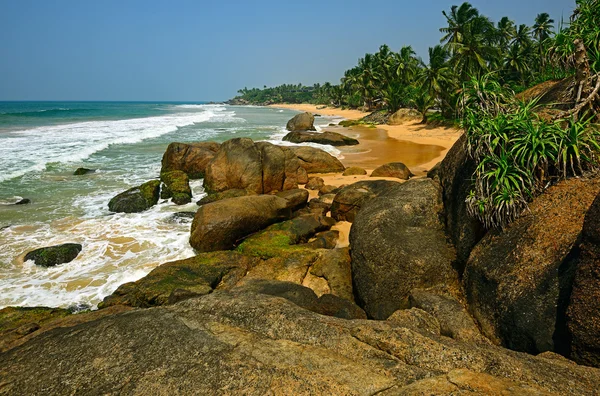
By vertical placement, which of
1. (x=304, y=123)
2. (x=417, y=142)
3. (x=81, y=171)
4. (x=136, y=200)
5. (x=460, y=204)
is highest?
(x=304, y=123)

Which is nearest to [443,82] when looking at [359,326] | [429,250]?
[429,250]

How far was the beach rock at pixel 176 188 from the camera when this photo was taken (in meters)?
14.0

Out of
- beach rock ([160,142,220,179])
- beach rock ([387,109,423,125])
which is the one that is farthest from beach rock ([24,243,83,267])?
beach rock ([387,109,423,125])

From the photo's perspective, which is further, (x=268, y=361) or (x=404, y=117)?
(x=404, y=117)

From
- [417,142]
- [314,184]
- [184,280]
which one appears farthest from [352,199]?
[417,142]

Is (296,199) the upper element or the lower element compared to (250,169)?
lower

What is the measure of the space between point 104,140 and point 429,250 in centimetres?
3254

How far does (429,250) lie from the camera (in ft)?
20.0

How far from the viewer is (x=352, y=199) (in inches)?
437

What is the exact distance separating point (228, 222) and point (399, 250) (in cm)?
510

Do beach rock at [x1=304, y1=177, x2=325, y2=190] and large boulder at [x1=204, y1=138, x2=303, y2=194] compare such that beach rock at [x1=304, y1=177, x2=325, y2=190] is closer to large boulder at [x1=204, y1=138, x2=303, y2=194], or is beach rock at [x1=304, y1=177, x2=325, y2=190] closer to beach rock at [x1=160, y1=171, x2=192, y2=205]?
large boulder at [x1=204, y1=138, x2=303, y2=194]

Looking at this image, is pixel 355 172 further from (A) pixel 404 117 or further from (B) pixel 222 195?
(A) pixel 404 117

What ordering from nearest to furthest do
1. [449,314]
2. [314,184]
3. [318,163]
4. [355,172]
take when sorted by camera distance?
[449,314]
[314,184]
[355,172]
[318,163]

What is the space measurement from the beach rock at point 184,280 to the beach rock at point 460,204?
4.54 metres
